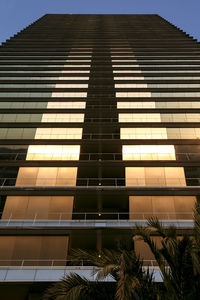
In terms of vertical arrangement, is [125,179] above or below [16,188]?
above

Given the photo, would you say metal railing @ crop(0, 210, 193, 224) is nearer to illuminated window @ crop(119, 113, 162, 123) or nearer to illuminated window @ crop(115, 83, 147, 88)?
illuminated window @ crop(119, 113, 162, 123)

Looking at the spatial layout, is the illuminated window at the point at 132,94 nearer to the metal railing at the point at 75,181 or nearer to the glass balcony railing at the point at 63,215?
the metal railing at the point at 75,181

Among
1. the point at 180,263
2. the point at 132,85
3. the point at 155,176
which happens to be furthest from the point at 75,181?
the point at 132,85

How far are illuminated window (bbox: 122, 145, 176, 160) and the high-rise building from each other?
0.33 ft

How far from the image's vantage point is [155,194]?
22.9m

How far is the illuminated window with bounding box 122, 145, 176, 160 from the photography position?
2688 cm

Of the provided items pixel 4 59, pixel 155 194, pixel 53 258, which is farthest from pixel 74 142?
pixel 4 59

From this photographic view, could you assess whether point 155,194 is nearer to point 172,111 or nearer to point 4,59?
point 172,111

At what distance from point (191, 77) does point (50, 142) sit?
26.7 metres

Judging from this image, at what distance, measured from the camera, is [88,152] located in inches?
1138

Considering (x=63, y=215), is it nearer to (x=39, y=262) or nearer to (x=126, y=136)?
(x=39, y=262)

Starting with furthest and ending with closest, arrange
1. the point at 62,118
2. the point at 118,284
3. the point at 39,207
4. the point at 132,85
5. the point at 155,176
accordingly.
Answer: the point at 132,85 < the point at 62,118 < the point at 155,176 < the point at 39,207 < the point at 118,284

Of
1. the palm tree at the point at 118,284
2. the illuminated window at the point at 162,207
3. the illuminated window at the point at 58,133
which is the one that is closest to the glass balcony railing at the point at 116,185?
the illuminated window at the point at 162,207

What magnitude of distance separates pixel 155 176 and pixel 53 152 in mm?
10129
